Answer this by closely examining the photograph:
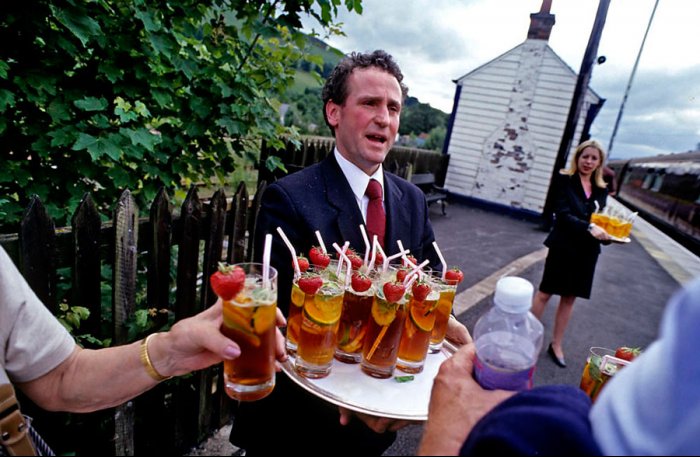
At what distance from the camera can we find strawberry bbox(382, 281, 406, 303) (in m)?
1.38

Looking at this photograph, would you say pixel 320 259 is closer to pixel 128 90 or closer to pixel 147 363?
pixel 147 363

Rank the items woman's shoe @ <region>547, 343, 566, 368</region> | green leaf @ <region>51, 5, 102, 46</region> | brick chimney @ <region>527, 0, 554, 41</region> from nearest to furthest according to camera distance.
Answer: green leaf @ <region>51, 5, 102, 46</region>
woman's shoe @ <region>547, 343, 566, 368</region>
brick chimney @ <region>527, 0, 554, 41</region>

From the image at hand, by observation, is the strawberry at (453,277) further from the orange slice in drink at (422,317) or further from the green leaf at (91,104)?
the green leaf at (91,104)

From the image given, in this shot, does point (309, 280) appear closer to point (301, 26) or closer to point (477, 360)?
point (477, 360)

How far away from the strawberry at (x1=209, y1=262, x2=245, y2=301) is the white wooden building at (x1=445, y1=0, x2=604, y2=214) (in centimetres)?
1332

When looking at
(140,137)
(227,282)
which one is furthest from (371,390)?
(140,137)

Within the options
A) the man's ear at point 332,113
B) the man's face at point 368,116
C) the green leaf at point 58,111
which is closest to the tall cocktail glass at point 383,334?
the man's face at point 368,116

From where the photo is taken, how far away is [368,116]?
2.18 m

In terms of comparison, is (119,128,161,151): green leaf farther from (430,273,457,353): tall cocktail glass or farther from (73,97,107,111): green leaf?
(430,273,457,353): tall cocktail glass

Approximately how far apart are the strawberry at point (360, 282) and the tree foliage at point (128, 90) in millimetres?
1528

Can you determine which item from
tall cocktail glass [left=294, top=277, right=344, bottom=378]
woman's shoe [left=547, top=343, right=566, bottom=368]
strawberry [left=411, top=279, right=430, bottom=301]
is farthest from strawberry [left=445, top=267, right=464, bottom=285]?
woman's shoe [left=547, top=343, right=566, bottom=368]

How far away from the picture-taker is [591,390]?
1.27 meters

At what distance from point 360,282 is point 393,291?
14cm

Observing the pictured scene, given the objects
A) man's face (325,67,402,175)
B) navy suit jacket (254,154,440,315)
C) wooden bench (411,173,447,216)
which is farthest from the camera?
wooden bench (411,173,447,216)
